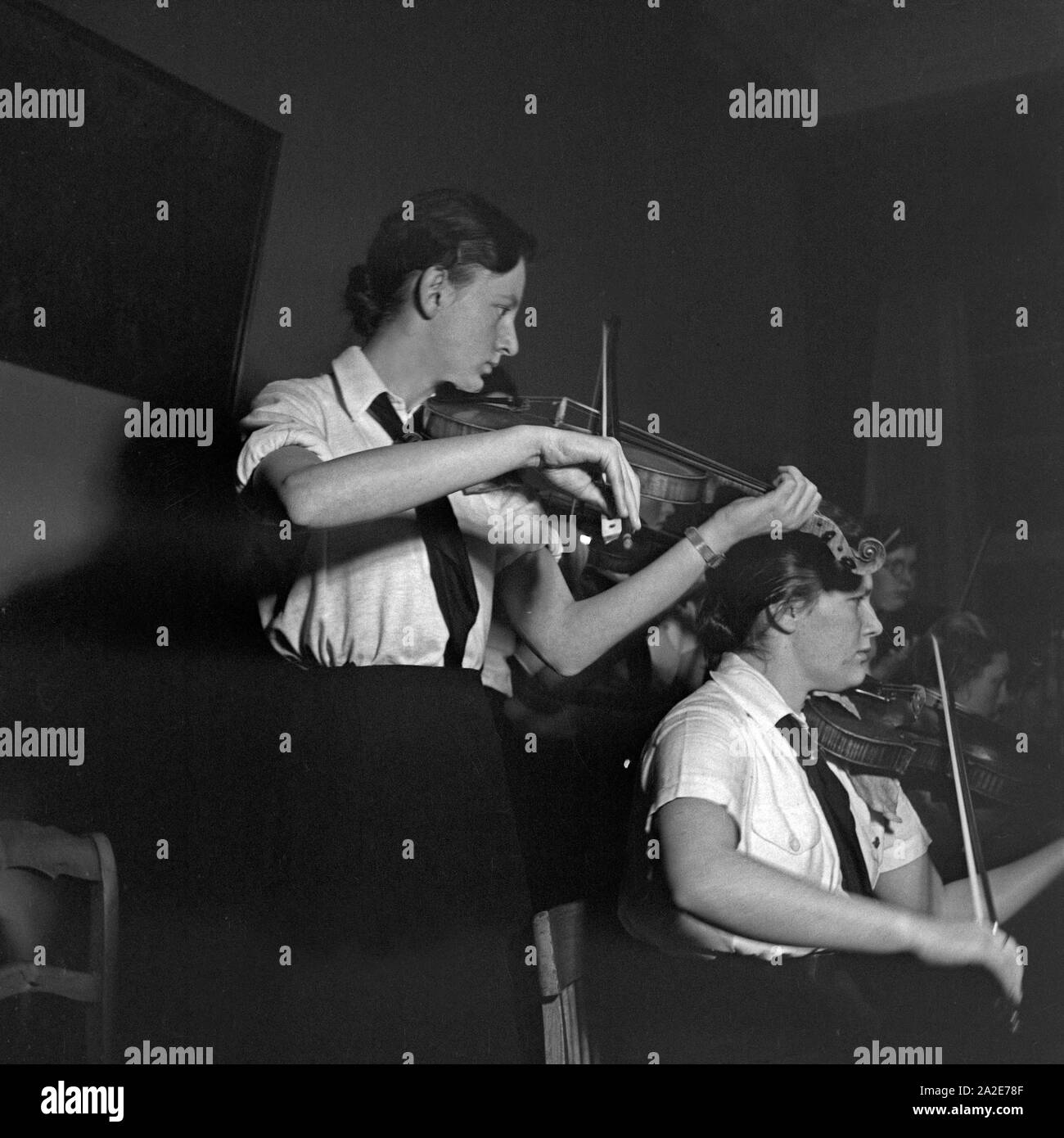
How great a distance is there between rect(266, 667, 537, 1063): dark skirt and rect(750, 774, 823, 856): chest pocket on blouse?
0.45 m

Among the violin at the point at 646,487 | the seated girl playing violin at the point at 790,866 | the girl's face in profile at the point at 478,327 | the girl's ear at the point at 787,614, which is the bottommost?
the seated girl playing violin at the point at 790,866

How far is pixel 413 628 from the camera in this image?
2.23 meters

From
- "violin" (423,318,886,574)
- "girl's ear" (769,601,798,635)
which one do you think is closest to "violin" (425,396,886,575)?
"violin" (423,318,886,574)

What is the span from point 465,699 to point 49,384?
1.06 meters

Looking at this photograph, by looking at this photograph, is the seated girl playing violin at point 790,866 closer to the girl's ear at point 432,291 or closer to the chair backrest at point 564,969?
the chair backrest at point 564,969

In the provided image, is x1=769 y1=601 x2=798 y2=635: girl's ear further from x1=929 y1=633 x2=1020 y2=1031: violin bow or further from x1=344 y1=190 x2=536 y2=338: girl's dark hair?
x1=344 y1=190 x2=536 y2=338: girl's dark hair

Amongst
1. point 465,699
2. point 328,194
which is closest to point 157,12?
point 328,194

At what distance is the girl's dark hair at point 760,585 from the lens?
213cm

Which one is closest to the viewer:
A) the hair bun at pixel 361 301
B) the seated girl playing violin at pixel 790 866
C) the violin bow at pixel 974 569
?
the seated girl playing violin at pixel 790 866

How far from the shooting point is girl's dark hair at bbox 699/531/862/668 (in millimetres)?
2135

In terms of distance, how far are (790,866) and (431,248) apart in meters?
1.29

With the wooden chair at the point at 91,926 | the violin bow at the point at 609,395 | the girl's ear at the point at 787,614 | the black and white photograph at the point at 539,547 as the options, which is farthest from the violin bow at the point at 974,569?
the wooden chair at the point at 91,926

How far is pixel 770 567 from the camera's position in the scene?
2.13m

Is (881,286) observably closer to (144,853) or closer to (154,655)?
(154,655)
